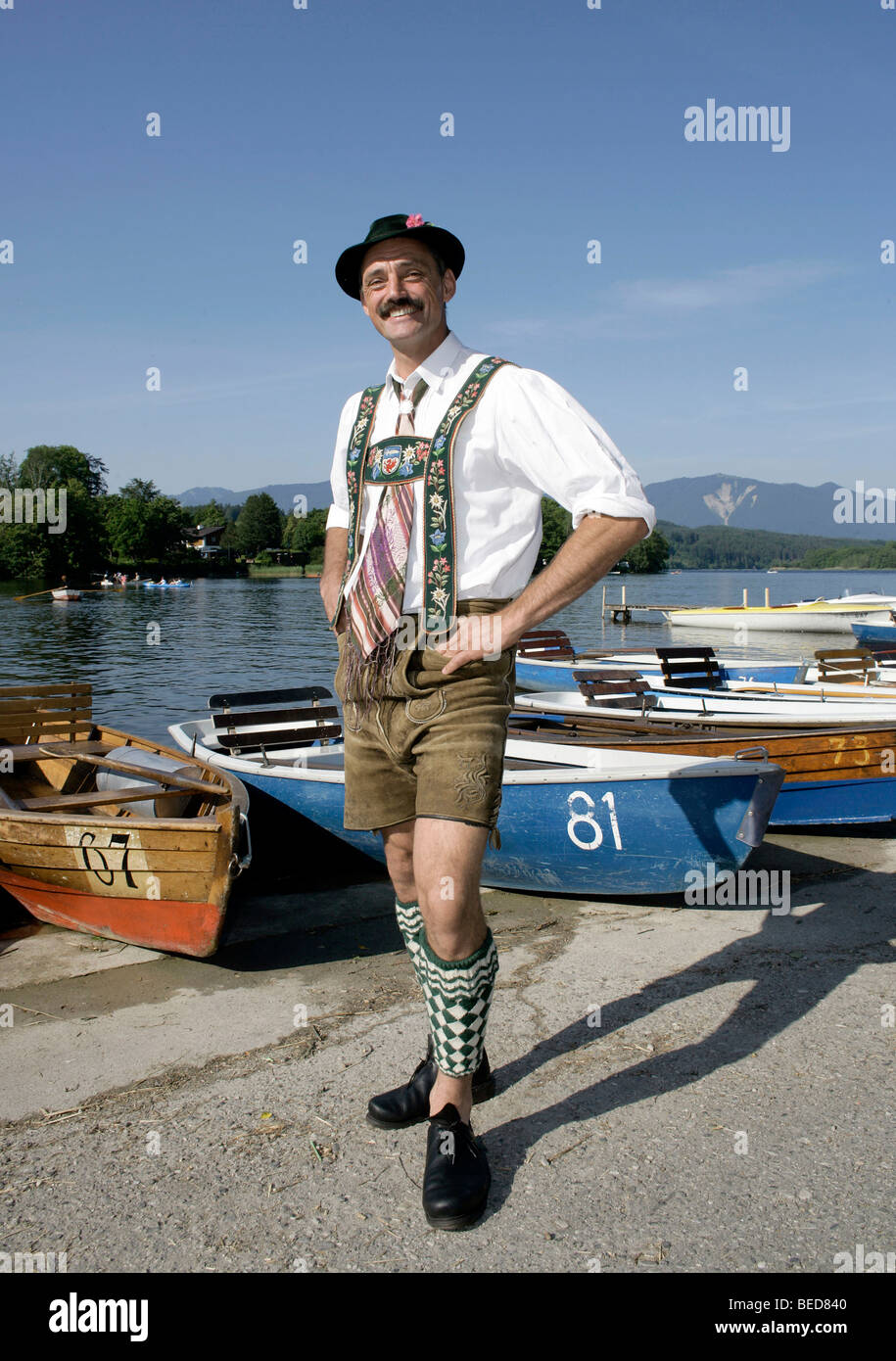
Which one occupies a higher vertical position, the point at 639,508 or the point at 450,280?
the point at 450,280

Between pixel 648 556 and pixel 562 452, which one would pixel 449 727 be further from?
pixel 648 556

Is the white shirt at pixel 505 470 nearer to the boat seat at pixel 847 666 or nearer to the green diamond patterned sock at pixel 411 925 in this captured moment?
the green diamond patterned sock at pixel 411 925

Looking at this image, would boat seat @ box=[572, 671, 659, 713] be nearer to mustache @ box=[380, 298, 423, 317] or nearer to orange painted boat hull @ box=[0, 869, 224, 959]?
orange painted boat hull @ box=[0, 869, 224, 959]

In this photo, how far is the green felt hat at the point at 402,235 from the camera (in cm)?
283

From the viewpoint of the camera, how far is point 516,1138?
3.09 meters

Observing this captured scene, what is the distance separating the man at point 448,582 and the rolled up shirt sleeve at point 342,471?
17 centimetres

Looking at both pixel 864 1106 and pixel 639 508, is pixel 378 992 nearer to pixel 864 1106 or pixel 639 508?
pixel 864 1106

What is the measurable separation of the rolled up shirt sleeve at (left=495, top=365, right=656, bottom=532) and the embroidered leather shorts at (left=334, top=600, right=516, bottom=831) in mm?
389

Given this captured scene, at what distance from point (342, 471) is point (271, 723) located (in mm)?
5774

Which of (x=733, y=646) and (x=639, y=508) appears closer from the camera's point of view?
(x=639, y=508)

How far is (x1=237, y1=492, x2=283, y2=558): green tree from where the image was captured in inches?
5763

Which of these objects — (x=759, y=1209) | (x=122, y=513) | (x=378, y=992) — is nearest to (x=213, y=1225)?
(x=759, y=1209)

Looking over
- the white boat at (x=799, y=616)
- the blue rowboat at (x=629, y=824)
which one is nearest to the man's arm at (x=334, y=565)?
the blue rowboat at (x=629, y=824)
